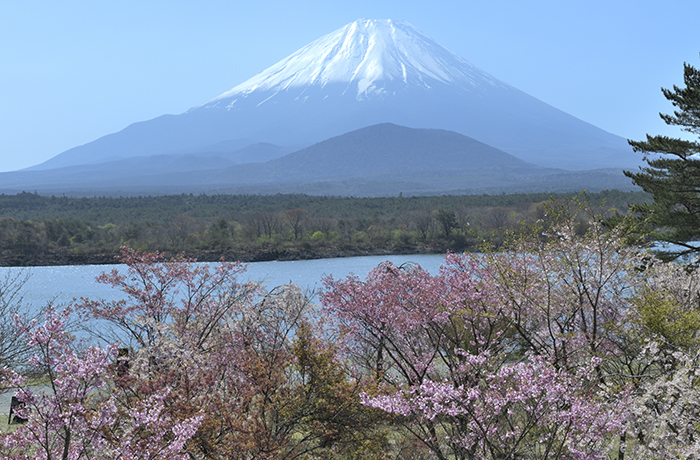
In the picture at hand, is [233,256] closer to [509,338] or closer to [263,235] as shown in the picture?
[263,235]

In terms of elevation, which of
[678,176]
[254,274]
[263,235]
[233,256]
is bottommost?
[233,256]

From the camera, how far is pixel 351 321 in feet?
40.1

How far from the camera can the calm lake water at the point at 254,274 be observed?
152 feet

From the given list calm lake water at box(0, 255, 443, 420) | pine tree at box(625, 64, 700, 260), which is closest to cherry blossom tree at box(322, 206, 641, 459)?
pine tree at box(625, 64, 700, 260)

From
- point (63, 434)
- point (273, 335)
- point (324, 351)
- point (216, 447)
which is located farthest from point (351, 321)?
point (63, 434)

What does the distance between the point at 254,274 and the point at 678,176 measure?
131 ft

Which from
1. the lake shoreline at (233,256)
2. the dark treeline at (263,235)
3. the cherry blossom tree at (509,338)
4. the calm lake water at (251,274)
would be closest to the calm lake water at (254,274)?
the calm lake water at (251,274)

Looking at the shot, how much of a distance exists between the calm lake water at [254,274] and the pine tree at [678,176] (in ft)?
73.0

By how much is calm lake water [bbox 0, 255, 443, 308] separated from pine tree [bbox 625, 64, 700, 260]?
22.3 metres

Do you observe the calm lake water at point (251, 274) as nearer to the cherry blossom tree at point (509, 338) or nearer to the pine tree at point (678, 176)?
the pine tree at point (678, 176)

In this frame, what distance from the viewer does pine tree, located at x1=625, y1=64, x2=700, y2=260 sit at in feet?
69.6

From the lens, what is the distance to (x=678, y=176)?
70.3 ft

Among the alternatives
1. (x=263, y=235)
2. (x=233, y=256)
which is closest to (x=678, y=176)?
(x=233, y=256)

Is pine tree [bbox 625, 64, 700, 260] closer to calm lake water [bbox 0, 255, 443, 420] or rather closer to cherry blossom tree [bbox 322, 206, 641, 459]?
cherry blossom tree [bbox 322, 206, 641, 459]
